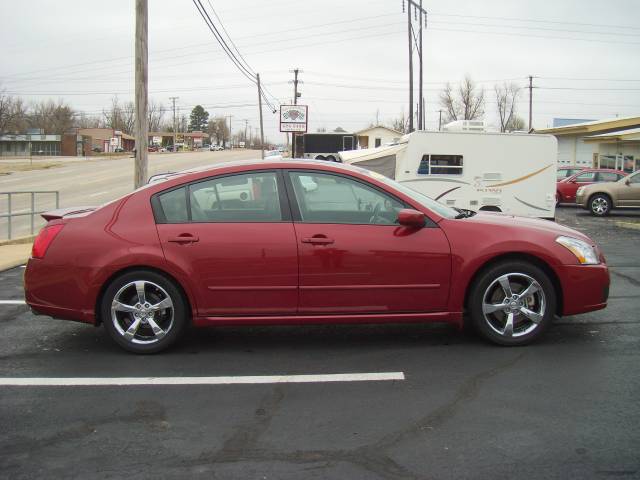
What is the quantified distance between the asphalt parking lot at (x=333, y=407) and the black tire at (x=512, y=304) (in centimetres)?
15

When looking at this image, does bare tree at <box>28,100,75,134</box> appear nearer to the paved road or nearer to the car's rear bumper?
the paved road

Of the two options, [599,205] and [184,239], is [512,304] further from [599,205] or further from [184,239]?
[599,205]

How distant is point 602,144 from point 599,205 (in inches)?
711

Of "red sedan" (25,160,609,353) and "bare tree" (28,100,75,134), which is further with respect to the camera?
"bare tree" (28,100,75,134)

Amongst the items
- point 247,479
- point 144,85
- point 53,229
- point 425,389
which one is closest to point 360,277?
point 425,389

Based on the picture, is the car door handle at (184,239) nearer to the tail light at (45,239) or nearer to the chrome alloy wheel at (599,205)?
the tail light at (45,239)

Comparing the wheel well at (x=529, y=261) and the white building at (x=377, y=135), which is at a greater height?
the white building at (x=377, y=135)

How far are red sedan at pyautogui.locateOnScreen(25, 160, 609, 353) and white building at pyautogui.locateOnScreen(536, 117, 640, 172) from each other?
1066 inches

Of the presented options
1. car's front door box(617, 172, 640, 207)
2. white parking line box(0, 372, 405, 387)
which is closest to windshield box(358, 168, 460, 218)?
white parking line box(0, 372, 405, 387)

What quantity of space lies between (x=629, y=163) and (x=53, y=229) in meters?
35.7

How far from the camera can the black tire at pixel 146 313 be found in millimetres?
5066

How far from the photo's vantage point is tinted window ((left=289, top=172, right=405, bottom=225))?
5141 millimetres

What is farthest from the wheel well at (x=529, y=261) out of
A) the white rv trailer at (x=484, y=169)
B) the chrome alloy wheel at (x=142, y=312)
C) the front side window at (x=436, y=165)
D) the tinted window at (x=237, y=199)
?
the front side window at (x=436, y=165)

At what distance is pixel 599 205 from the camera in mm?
21062
